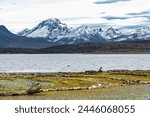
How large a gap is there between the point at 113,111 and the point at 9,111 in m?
9.20

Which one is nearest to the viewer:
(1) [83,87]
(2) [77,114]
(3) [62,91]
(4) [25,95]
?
(2) [77,114]

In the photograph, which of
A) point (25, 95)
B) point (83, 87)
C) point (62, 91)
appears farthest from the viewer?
point (83, 87)

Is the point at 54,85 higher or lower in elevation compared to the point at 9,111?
lower

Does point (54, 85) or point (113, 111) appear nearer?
point (113, 111)

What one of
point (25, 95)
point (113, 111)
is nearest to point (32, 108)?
point (113, 111)

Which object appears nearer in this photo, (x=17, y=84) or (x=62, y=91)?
(x=62, y=91)

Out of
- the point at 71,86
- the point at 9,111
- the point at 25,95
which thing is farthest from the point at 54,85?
the point at 9,111

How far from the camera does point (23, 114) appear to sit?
117 feet

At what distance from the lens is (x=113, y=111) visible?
3628cm

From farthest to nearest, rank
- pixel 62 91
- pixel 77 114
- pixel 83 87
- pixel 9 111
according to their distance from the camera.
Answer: pixel 83 87 → pixel 62 91 → pixel 9 111 → pixel 77 114

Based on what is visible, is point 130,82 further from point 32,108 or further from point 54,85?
point 32,108

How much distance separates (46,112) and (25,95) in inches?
1076

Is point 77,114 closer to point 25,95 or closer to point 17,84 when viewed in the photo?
point 25,95

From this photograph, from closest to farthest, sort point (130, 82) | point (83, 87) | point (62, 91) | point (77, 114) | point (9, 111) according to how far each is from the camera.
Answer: point (77, 114)
point (9, 111)
point (62, 91)
point (83, 87)
point (130, 82)
